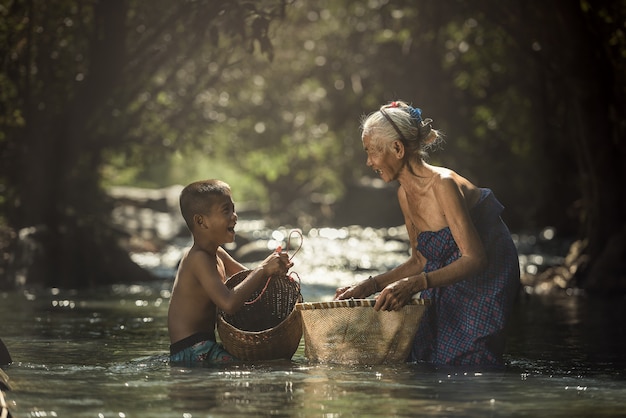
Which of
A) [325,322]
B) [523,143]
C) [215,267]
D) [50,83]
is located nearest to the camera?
[325,322]

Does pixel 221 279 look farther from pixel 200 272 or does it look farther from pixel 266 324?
pixel 266 324

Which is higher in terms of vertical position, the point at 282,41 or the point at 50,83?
the point at 282,41

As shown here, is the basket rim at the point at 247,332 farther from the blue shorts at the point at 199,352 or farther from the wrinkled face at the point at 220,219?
the wrinkled face at the point at 220,219

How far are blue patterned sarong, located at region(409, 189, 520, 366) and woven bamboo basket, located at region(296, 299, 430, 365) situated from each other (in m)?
0.25

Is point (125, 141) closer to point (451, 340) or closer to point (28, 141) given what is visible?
point (28, 141)

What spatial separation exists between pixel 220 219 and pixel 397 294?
143cm

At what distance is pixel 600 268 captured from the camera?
16812mm

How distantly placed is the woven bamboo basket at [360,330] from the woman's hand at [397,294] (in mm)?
67

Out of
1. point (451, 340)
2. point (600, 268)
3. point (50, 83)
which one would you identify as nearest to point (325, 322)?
point (451, 340)

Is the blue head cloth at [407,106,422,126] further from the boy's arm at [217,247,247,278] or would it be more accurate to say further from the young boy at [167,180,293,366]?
the boy's arm at [217,247,247,278]

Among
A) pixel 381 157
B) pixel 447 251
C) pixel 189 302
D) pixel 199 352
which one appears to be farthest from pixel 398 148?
pixel 199 352

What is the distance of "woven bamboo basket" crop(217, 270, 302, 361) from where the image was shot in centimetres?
800

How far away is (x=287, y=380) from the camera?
7.20 meters

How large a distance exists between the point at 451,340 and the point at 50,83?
12.9 meters
